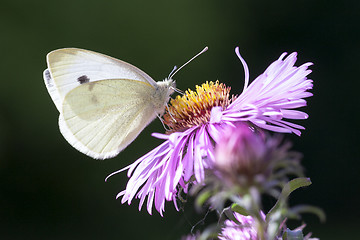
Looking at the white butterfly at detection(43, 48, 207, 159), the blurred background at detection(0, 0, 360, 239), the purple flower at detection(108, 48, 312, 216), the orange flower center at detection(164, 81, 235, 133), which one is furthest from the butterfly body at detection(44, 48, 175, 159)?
the blurred background at detection(0, 0, 360, 239)

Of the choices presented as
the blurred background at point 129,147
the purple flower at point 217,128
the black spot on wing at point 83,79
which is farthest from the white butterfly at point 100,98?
the blurred background at point 129,147

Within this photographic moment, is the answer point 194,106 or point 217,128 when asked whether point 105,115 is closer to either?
point 194,106

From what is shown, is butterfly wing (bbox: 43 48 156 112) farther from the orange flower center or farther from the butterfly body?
the orange flower center

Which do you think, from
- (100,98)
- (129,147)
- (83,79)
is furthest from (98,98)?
Result: (129,147)

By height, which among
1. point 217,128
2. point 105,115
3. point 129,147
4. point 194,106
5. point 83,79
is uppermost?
point 129,147

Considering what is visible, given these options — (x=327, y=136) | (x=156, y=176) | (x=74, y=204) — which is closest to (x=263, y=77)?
(x=156, y=176)

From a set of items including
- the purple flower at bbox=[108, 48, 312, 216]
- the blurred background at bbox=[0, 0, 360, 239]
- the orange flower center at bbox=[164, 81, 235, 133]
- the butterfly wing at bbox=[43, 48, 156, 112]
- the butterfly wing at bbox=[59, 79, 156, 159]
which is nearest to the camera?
the purple flower at bbox=[108, 48, 312, 216]

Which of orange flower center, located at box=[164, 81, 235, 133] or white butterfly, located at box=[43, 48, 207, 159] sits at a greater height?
white butterfly, located at box=[43, 48, 207, 159]

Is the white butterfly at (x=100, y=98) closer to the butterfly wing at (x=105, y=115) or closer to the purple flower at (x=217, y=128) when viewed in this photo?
the butterfly wing at (x=105, y=115)
